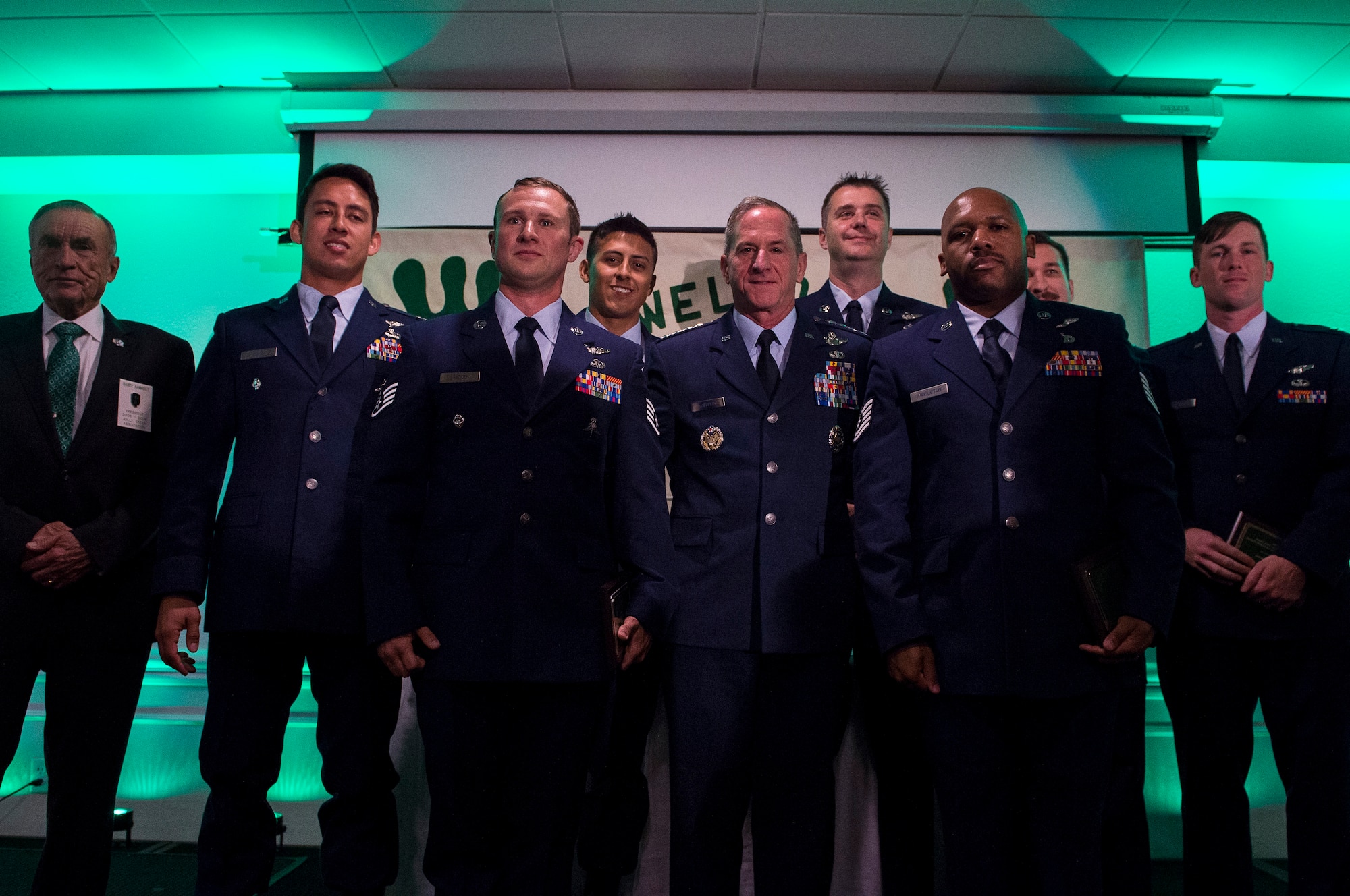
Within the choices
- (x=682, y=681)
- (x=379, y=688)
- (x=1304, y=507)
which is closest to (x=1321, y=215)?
(x=1304, y=507)

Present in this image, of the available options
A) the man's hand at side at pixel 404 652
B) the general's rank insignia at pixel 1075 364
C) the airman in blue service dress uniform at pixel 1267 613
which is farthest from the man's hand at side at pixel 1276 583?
the man's hand at side at pixel 404 652

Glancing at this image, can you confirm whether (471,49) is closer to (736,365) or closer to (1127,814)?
(736,365)

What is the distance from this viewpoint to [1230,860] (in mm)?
2301

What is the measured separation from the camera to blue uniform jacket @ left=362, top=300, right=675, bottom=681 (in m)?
1.80

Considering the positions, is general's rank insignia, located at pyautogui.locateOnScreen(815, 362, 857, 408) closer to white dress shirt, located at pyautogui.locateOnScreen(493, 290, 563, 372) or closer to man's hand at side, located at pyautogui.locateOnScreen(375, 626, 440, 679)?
white dress shirt, located at pyautogui.locateOnScreen(493, 290, 563, 372)

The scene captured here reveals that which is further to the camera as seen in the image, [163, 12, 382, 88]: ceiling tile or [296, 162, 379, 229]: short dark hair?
[163, 12, 382, 88]: ceiling tile

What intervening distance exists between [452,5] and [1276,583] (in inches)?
141

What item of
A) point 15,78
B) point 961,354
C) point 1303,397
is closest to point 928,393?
point 961,354

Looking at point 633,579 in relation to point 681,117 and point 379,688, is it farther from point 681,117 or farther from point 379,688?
point 681,117

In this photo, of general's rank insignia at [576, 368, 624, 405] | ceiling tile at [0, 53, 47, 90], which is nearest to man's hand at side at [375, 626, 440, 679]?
general's rank insignia at [576, 368, 624, 405]

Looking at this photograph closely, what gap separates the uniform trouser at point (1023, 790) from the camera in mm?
1708

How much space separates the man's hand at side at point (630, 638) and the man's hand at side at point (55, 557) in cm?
150

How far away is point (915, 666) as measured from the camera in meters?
1.75

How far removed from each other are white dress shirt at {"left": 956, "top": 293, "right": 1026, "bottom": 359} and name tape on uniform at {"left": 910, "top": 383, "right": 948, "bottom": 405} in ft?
0.42
